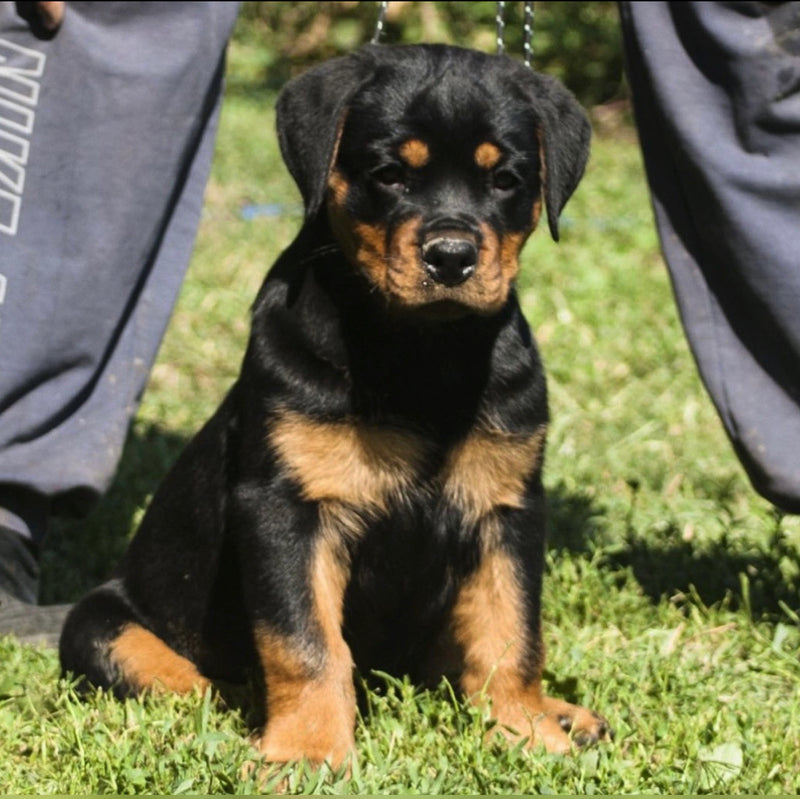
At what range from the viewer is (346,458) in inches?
131

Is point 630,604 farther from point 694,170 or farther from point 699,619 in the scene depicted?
point 694,170

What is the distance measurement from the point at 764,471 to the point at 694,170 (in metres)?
0.81

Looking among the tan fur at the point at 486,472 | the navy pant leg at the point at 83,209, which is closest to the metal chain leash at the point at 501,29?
the navy pant leg at the point at 83,209

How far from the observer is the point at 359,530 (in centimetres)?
339

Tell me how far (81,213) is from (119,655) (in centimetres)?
132

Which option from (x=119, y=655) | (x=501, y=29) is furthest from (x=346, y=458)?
(x=501, y=29)

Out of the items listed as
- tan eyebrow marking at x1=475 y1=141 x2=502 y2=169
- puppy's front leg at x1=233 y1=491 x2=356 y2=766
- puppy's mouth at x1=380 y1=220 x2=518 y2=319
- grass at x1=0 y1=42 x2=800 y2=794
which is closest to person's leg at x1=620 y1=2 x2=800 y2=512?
grass at x1=0 y1=42 x2=800 y2=794

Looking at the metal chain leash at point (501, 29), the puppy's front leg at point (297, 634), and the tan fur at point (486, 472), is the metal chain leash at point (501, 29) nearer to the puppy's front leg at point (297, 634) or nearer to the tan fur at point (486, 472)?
the tan fur at point (486, 472)

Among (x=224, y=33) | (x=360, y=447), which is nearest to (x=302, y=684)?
(x=360, y=447)

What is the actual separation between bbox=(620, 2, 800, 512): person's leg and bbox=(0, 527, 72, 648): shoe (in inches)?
71.8

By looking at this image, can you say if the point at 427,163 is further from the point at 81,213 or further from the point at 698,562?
the point at 698,562

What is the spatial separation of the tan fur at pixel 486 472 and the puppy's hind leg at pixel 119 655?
0.74 meters

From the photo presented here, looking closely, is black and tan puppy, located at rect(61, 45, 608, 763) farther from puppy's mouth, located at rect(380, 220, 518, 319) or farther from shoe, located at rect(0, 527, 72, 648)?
shoe, located at rect(0, 527, 72, 648)

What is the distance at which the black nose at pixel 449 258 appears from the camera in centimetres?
323
